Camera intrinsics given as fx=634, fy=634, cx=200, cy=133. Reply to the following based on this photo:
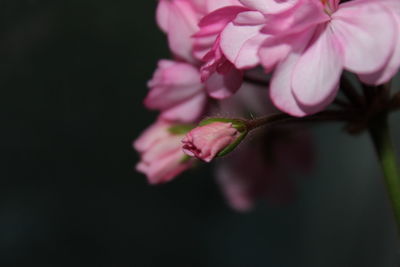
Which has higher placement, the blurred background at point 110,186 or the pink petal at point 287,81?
the pink petal at point 287,81

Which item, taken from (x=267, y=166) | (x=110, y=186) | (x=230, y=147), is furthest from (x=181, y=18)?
(x=110, y=186)

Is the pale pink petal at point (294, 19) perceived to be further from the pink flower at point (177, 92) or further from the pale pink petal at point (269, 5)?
the pink flower at point (177, 92)

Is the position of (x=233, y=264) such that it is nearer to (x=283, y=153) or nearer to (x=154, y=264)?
(x=154, y=264)

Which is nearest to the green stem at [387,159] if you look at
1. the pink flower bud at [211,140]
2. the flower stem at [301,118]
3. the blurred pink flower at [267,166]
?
the flower stem at [301,118]

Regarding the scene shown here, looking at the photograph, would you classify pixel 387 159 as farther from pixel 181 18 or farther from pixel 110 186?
pixel 110 186

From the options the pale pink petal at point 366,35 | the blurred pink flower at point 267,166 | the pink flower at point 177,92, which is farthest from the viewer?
the blurred pink flower at point 267,166
